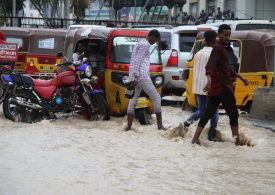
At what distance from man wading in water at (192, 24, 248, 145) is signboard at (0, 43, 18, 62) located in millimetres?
7338

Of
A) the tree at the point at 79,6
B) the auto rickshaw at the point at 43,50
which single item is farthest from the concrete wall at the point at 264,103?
the tree at the point at 79,6

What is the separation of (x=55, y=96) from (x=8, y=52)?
420 cm

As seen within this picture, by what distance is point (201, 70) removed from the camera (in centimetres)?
922

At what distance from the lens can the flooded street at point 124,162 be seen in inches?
250

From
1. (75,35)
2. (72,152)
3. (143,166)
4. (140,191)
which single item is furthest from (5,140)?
(75,35)

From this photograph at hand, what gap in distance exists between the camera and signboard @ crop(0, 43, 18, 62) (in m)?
14.6

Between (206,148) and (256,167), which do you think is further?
(206,148)

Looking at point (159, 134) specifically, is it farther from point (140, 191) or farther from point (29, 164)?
point (140, 191)

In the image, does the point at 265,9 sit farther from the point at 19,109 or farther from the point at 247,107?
the point at 19,109

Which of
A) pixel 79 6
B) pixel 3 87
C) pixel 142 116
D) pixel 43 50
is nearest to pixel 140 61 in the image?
pixel 142 116

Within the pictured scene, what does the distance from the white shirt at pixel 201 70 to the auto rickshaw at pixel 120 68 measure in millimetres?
2033

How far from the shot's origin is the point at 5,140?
29.3ft

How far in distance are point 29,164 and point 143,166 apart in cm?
139

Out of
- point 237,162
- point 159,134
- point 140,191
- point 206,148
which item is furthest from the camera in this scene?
point 159,134
